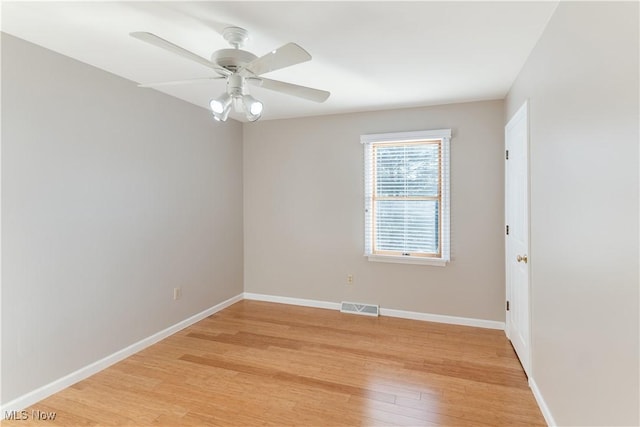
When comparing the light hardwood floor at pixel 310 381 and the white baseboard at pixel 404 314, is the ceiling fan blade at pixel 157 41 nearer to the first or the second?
the light hardwood floor at pixel 310 381

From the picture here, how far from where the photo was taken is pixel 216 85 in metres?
3.11

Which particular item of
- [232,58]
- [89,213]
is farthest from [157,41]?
[89,213]

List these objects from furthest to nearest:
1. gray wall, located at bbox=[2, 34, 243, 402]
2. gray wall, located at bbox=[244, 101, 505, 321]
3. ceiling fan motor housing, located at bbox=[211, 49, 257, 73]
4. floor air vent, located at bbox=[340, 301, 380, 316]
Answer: floor air vent, located at bbox=[340, 301, 380, 316], gray wall, located at bbox=[244, 101, 505, 321], gray wall, located at bbox=[2, 34, 243, 402], ceiling fan motor housing, located at bbox=[211, 49, 257, 73]

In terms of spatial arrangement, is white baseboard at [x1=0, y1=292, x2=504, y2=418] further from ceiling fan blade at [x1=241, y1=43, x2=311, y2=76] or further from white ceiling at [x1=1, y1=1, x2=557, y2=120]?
ceiling fan blade at [x1=241, y1=43, x2=311, y2=76]

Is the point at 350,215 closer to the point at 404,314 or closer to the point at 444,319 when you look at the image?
the point at 404,314

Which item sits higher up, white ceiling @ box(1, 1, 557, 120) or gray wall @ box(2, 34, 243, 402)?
white ceiling @ box(1, 1, 557, 120)

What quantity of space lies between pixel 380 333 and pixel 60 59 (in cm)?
358

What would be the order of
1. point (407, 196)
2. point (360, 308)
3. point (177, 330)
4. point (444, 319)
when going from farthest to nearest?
point (360, 308) → point (407, 196) → point (444, 319) → point (177, 330)

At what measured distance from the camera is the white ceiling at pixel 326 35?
186 cm

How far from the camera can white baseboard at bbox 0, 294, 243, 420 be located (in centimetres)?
219

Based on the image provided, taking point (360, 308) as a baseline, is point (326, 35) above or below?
above

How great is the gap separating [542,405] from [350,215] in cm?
254

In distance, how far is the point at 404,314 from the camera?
3.91 metres

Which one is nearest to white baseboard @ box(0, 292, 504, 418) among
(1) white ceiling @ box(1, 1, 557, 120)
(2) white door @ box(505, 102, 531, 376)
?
(2) white door @ box(505, 102, 531, 376)
